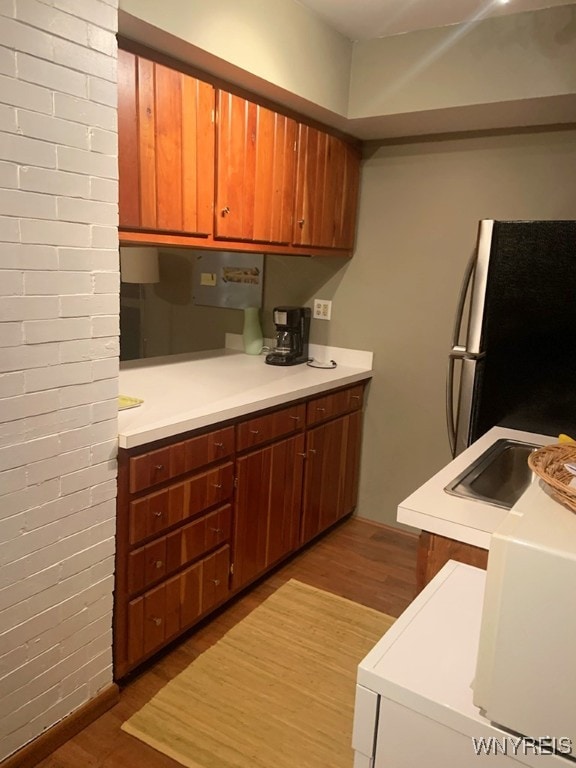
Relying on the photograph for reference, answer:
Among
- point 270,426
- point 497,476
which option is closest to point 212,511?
point 270,426

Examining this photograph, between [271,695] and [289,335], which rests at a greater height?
[289,335]

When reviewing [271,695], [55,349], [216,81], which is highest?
[216,81]

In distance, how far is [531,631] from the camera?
788 mm

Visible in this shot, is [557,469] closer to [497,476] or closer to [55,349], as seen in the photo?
[497,476]

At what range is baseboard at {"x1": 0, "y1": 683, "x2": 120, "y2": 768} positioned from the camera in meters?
1.64

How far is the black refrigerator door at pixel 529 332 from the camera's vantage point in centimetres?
193

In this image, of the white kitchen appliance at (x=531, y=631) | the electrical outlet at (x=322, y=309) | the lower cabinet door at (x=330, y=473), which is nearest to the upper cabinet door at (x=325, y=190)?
the electrical outlet at (x=322, y=309)

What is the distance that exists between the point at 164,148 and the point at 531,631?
5.89ft

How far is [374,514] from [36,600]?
6.88 feet

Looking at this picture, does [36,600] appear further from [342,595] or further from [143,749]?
[342,595]

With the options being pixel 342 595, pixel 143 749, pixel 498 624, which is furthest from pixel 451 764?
pixel 342 595

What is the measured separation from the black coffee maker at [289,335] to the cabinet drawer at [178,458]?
94 centimetres

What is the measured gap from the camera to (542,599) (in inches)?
30.6

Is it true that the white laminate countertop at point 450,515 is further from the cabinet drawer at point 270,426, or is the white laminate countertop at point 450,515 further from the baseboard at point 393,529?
the baseboard at point 393,529
